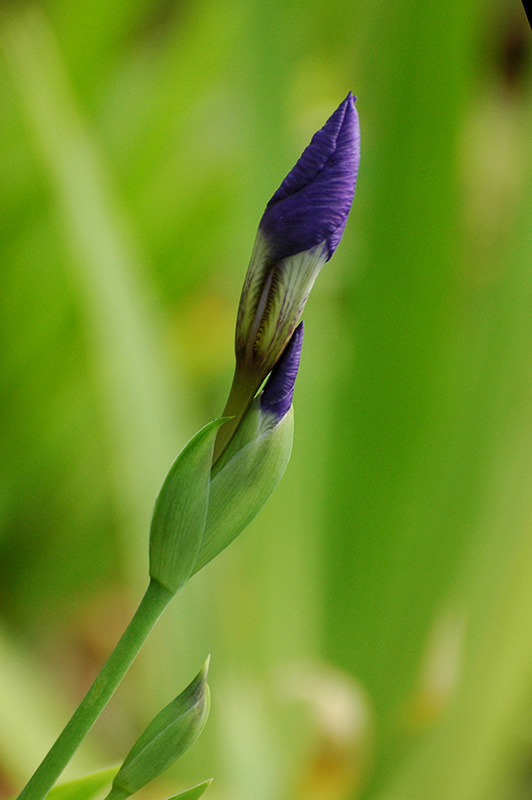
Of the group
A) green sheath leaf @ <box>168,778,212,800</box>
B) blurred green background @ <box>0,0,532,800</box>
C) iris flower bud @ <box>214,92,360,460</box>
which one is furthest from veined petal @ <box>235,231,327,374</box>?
blurred green background @ <box>0,0,532,800</box>

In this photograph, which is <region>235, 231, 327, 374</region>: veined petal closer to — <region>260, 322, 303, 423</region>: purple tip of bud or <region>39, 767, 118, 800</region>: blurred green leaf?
<region>260, 322, 303, 423</region>: purple tip of bud

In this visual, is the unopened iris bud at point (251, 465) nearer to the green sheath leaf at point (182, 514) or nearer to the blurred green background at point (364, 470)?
the green sheath leaf at point (182, 514)

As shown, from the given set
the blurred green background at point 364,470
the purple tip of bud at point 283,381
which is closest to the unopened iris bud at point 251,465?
the purple tip of bud at point 283,381

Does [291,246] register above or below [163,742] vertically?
above

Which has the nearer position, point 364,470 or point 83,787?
point 83,787

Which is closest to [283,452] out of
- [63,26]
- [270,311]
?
[270,311]

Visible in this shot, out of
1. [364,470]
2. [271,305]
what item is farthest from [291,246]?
[364,470]

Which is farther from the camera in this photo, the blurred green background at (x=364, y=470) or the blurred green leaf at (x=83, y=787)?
the blurred green background at (x=364, y=470)

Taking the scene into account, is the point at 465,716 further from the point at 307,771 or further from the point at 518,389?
the point at 518,389

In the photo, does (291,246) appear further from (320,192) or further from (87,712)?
(87,712)
